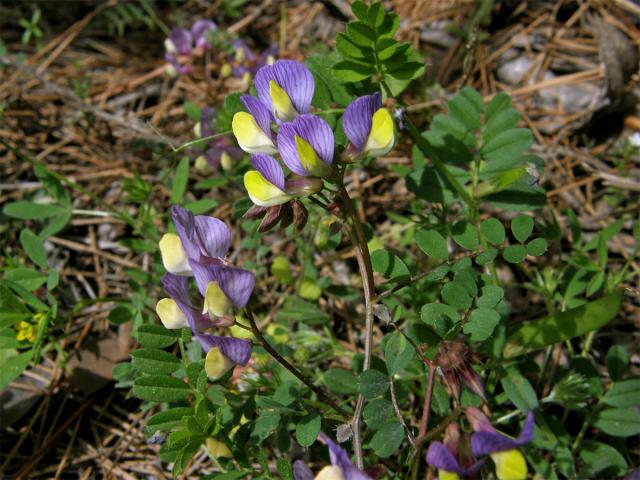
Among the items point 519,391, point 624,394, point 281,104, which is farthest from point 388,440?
point 281,104

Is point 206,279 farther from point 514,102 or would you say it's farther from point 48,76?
point 48,76

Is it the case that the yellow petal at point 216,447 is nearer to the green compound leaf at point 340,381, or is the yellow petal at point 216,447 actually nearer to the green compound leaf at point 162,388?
the green compound leaf at point 162,388

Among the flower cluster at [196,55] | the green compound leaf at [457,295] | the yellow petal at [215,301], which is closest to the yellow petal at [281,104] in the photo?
the yellow petal at [215,301]

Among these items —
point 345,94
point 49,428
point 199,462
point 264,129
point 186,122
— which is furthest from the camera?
point 186,122

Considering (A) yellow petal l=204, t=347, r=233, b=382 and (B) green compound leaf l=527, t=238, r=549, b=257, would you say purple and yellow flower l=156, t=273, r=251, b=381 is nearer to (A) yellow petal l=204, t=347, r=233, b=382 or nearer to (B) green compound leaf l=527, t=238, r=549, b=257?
(A) yellow petal l=204, t=347, r=233, b=382

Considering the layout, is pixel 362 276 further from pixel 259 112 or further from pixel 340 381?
pixel 259 112

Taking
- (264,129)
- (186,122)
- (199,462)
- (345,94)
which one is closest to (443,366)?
(264,129)
